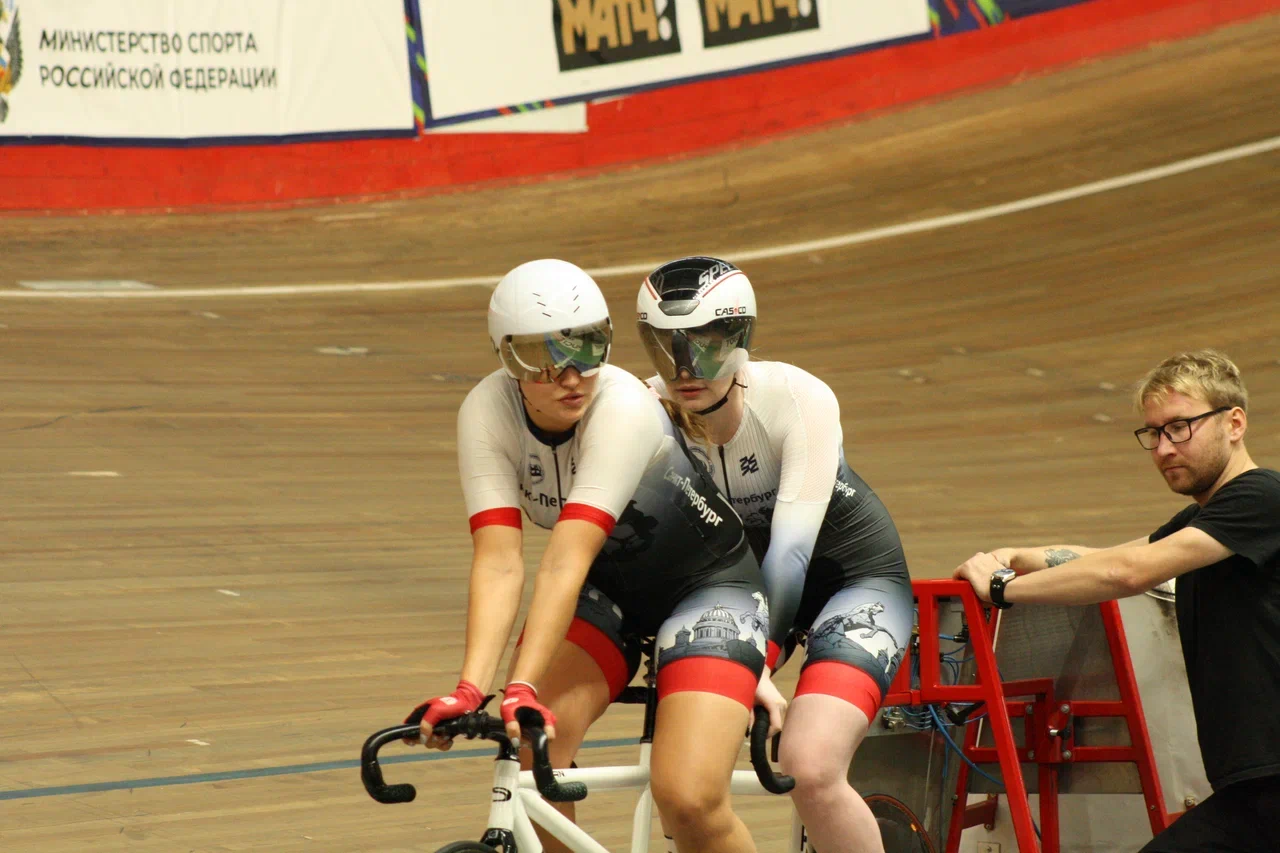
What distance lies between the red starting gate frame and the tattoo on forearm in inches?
5.8

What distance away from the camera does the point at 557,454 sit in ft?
9.16

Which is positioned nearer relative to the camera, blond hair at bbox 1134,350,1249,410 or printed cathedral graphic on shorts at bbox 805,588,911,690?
blond hair at bbox 1134,350,1249,410

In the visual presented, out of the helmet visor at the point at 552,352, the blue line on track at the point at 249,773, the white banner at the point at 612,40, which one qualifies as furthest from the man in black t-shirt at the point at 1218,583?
the white banner at the point at 612,40

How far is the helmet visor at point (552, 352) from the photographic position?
265cm

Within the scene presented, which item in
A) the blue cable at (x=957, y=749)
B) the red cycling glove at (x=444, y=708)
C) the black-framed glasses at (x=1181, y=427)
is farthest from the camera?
the blue cable at (x=957, y=749)

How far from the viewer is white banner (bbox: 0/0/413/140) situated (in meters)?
10.2

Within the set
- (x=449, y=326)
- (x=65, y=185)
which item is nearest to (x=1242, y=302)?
(x=449, y=326)

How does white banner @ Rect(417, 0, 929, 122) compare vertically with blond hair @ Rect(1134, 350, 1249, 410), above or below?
above

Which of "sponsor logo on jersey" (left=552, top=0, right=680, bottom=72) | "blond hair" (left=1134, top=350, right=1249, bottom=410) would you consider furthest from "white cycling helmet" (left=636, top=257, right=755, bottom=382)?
"sponsor logo on jersey" (left=552, top=0, right=680, bottom=72)

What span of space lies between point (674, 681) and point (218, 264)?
26.4ft

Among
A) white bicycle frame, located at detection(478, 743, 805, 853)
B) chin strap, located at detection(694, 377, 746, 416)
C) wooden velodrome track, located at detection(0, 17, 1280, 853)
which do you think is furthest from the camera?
wooden velodrome track, located at detection(0, 17, 1280, 853)

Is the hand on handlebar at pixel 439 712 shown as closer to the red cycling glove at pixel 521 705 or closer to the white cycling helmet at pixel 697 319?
the red cycling glove at pixel 521 705

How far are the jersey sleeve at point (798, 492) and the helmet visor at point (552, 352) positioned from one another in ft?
1.77

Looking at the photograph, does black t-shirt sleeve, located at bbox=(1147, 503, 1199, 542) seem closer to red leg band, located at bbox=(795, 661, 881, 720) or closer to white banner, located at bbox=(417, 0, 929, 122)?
red leg band, located at bbox=(795, 661, 881, 720)
